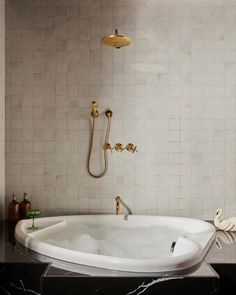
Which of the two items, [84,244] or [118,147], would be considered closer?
[84,244]

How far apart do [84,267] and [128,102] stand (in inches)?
68.3

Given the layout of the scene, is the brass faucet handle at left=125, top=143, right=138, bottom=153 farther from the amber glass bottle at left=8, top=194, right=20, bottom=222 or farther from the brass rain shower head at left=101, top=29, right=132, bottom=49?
the amber glass bottle at left=8, top=194, right=20, bottom=222

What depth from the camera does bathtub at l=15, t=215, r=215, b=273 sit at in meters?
2.06

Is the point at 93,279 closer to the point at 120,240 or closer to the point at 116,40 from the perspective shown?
the point at 120,240

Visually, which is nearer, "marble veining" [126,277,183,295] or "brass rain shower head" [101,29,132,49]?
"marble veining" [126,277,183,295]

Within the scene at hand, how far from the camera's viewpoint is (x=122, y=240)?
10.1 ft

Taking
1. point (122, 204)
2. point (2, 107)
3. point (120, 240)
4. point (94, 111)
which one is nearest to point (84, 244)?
point (120, 240)

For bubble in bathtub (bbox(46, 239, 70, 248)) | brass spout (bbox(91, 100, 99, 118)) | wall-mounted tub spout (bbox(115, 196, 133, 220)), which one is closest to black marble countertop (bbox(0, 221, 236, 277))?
bubble in bathtub (bbox(46, 239, 70, 248))

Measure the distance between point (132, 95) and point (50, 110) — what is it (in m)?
0.71

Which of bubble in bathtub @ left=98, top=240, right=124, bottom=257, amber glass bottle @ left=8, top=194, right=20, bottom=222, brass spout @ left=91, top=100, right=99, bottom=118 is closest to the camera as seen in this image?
bubble in bathtub @ left=98, top=240, right=124, bottom=257

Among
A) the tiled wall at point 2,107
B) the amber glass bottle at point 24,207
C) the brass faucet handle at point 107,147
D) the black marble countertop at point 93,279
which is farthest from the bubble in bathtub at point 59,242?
the brass faucet handle at point 107,147

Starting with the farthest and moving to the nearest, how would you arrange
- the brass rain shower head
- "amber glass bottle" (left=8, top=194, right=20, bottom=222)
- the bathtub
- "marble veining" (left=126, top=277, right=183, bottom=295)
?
"amber glass bottle" (left=8, top=194, right=20, bottom=222), the brass rain shower head, the bathtub, "marble veining" (left=126, top=277, right=183, bottom=295)

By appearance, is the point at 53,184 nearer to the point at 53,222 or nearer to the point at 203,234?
the point at 53,222

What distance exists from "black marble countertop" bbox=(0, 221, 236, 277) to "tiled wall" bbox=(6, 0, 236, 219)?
623 millimetres
